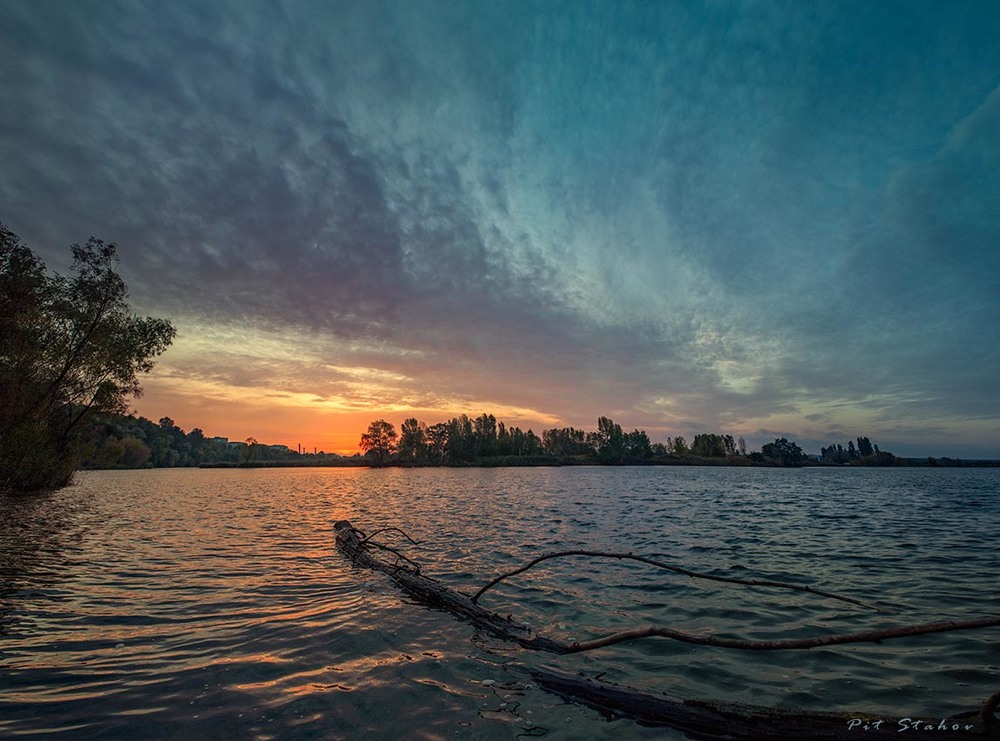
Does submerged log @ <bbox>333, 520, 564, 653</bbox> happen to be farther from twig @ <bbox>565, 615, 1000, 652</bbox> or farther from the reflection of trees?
the reflection of trees

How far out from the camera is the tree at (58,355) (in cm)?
2725

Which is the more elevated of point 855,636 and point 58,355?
point 58,355

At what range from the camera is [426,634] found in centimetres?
1012

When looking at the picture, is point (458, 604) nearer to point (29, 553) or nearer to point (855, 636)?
point (855, 636)

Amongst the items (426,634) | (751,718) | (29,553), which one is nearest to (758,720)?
(751,718)

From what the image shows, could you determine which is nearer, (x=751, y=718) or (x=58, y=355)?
(x=751, y=718)

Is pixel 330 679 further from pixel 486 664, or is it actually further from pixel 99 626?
pixel 99 626

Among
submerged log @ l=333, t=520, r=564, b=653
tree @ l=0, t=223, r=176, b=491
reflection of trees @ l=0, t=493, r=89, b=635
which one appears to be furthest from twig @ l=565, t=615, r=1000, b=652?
tree @ l=0, t=223, r=176, b=491

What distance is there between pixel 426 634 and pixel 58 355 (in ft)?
145

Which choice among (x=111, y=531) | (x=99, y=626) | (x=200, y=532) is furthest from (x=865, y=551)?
(x=111, y=531)

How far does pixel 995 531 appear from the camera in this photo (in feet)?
83.5

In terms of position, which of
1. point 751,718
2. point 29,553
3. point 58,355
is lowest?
point 29,553

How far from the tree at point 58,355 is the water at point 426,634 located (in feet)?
46.8

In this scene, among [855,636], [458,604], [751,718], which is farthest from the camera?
[458,604]
